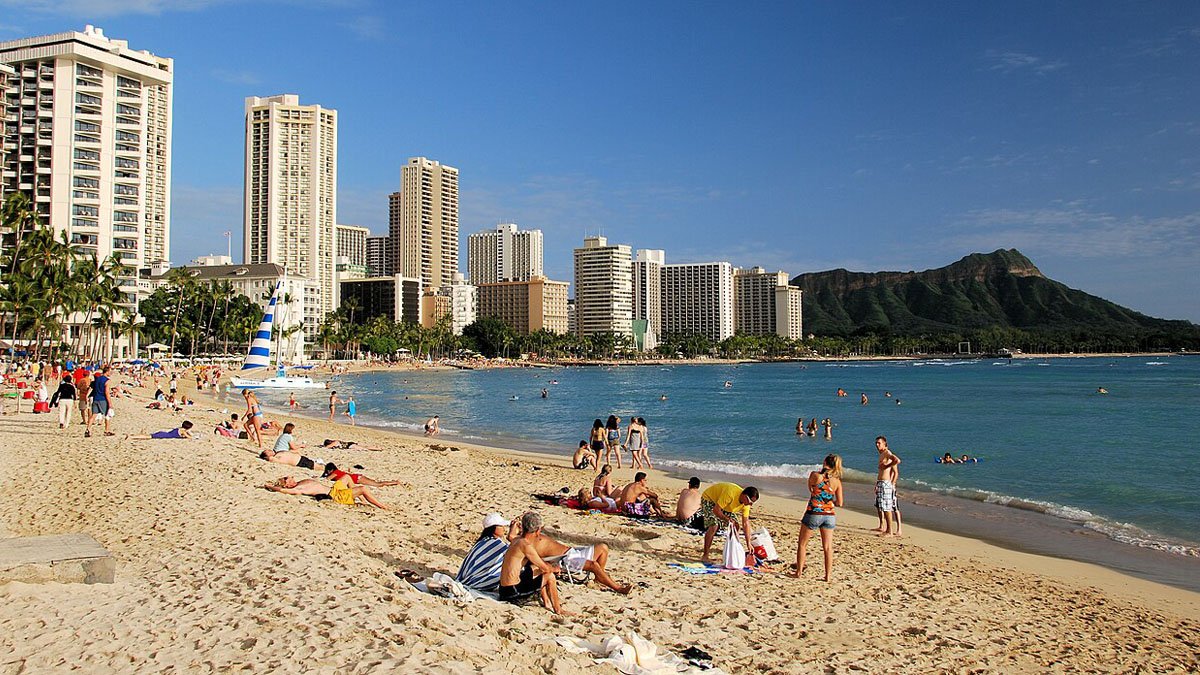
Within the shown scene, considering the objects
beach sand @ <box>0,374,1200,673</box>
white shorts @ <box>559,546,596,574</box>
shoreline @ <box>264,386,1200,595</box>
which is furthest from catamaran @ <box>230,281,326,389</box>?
white shorts @ <box>559,546,596,574</box>

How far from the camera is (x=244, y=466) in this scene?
1482 centimetres

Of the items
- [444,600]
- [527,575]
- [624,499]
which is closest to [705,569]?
[527,575]

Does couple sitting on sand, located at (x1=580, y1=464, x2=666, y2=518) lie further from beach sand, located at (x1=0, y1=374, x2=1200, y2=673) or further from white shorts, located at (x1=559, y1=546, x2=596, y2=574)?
white shorts, located at (x1=559, y1=546, x2=596, y2=574)

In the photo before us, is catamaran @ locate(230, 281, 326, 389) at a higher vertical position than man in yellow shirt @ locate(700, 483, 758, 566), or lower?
higher

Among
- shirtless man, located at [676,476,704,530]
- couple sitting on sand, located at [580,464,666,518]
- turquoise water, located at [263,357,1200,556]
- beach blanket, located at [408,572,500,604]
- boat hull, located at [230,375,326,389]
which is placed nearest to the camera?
beach blanket, located at [408,572,500,604]

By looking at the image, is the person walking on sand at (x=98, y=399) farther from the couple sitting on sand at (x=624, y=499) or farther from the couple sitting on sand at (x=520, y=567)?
the couple sitting on sand at (x=520, y=567)

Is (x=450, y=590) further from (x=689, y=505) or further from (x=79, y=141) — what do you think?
(x=79, y=141)

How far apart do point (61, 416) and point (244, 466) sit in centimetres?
843

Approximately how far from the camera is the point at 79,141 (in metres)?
71.8

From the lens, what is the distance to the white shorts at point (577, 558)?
8414 millimetres

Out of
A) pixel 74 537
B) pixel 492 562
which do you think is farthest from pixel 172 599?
pixel 492 562

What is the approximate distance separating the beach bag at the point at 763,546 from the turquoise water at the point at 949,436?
734 cm

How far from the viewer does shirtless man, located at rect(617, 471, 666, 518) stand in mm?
12880

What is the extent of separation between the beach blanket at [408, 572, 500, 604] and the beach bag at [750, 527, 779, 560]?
4282 mm
